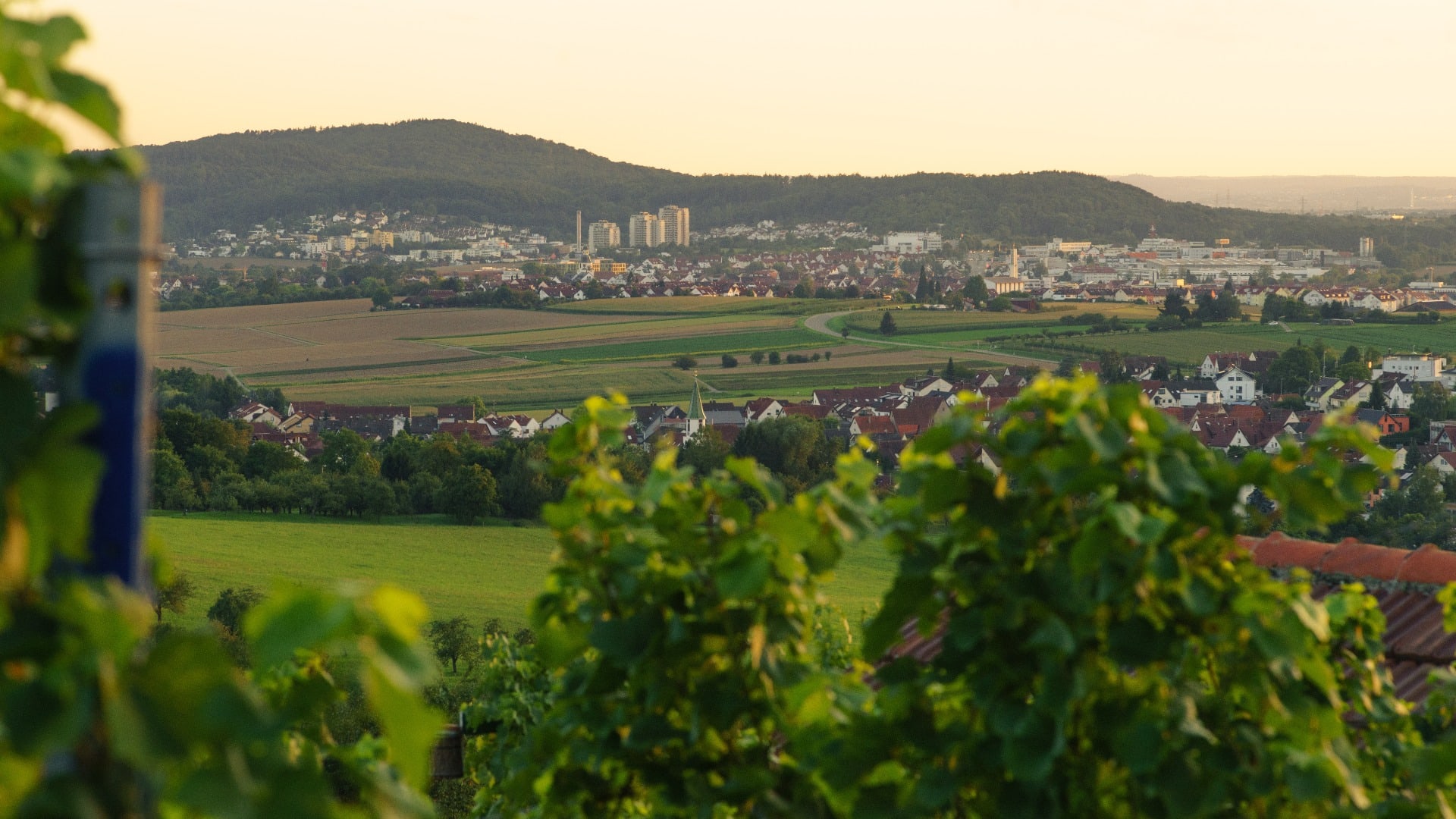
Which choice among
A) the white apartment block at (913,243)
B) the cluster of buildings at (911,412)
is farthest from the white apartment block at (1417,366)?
the white apartment block at (913,243)

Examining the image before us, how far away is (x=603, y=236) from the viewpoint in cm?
13750

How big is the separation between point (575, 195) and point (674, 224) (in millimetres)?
10305

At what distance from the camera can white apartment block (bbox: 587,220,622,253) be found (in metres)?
136

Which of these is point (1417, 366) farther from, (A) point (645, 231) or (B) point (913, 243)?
(A) point (645, 231)

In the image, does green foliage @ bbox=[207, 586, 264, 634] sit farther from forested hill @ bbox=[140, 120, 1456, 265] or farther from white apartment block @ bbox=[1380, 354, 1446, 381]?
forested hill @ bbox=[140, 120, 1456, 265]

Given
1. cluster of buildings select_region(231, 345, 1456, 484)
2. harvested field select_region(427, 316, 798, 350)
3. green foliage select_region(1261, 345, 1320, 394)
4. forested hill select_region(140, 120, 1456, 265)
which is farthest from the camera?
forested hill select_region(140, 120, 1456, 265)

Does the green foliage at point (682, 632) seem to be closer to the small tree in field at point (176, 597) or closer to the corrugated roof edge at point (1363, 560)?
the corrugated roof edge at point (1363, 560)

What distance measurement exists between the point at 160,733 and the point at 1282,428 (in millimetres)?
46940

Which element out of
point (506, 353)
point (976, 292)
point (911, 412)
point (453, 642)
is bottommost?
point (453, 642)

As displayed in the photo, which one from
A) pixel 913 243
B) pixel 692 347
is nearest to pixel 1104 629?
pixel 692 347

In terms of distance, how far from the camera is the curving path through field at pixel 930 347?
215 feet

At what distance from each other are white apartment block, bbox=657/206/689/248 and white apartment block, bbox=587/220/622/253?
225 inches

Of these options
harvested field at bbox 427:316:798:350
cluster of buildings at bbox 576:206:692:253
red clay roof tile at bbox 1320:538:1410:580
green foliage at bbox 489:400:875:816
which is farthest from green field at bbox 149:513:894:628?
cluster of buildings at bbox 576:206:692:253

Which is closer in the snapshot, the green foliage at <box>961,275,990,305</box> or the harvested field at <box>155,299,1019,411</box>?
→ the harvested field at <box>155,299,1019,411</box>
